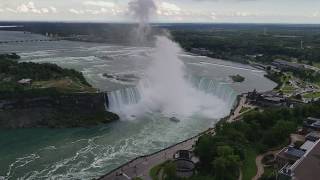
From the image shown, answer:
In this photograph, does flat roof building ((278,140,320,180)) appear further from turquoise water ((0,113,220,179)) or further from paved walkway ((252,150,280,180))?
turquoise water ((0,113,220,179))

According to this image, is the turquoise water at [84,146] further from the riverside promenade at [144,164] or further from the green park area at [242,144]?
the green park area at [242,144]

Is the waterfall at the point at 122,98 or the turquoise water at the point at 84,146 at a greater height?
the waterfall at the point at 122,98

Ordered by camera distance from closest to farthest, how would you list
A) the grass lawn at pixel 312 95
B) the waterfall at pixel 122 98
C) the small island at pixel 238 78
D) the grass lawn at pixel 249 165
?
the grass lawn at pixel 249 165
the waterfall at pixel 122 98
the grass lawn at pixel 312 95
the small island at pixel 238 78

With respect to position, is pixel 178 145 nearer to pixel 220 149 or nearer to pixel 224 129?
pixel 224 129

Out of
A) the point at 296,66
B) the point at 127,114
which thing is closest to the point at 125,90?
the point at 127,114

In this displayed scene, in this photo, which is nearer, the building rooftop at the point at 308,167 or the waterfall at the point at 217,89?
the building rooftop at the point at 308,167

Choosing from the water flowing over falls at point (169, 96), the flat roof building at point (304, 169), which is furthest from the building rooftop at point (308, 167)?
the water flowing over falls at point (169, 96)
